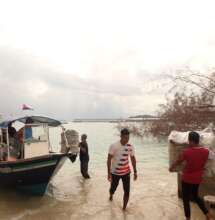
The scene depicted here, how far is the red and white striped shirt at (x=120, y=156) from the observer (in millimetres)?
7223

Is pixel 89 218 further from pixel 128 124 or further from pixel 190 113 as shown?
pixel 128 124

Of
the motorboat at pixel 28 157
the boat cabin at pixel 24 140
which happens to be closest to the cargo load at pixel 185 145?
the motorboat at pixel 28 157

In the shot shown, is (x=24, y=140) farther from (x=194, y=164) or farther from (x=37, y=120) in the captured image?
(x=194, y=164)

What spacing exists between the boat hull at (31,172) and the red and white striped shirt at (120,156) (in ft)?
7.55

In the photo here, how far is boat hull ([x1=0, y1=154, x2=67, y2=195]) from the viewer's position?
902 centimetres

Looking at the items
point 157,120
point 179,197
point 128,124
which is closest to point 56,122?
point 179,197

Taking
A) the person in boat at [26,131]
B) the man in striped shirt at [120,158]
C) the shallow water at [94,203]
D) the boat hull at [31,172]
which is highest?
the person in boat at [26,131]

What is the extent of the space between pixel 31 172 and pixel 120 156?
123 inches

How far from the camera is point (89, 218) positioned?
7438mm

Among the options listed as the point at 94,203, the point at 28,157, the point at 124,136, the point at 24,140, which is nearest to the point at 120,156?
the point at 124,136

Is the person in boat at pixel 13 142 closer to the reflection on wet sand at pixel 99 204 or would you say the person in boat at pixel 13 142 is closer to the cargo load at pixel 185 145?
the reflection on wet sand at pixel 99 204

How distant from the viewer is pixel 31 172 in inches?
360

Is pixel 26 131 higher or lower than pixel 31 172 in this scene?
higher

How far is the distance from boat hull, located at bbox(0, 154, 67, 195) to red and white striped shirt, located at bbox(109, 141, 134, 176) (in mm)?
2301
